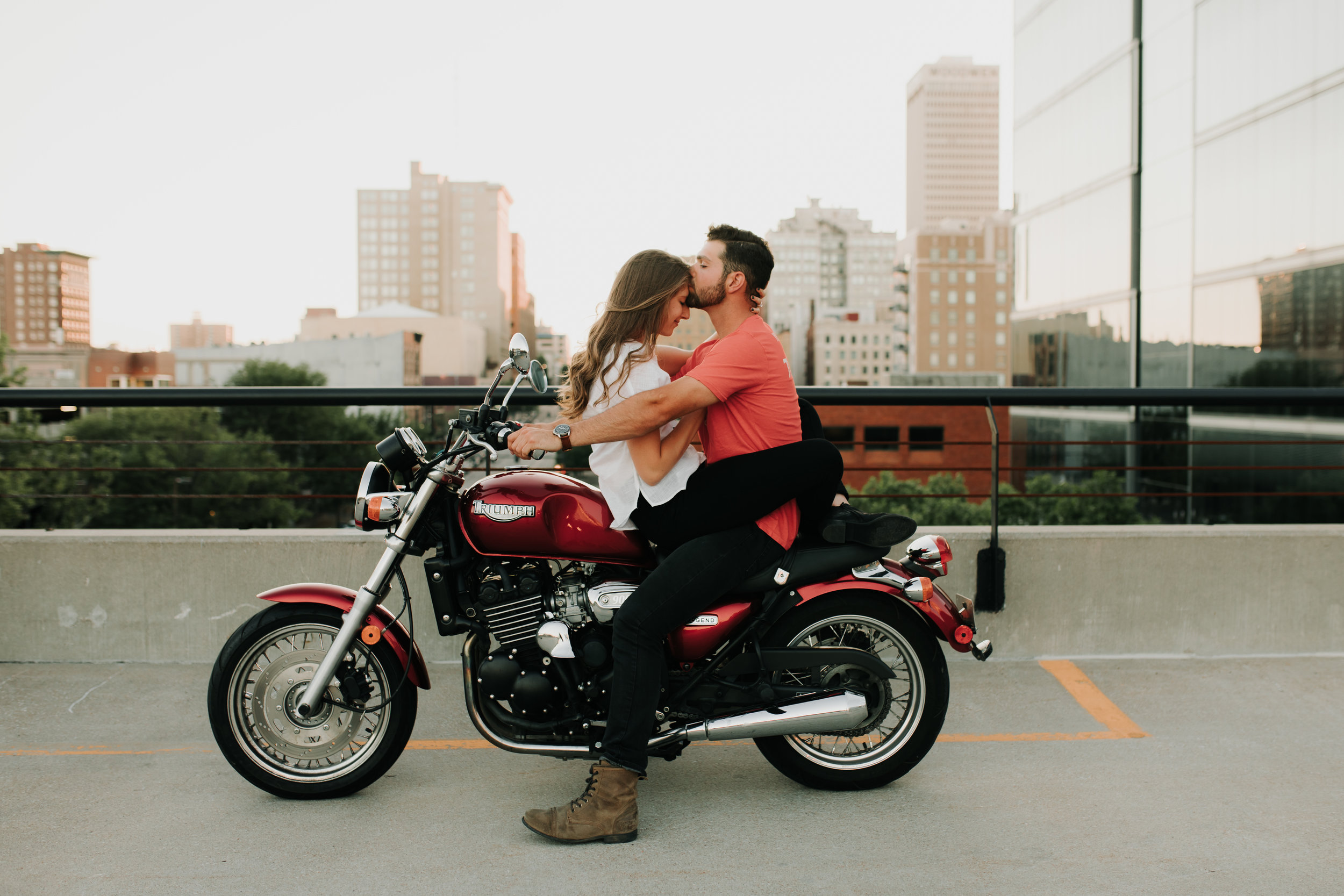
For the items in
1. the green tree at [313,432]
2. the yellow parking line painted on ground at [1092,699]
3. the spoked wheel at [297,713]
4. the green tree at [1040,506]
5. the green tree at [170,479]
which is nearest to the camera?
the spoked wheel at [297,713]

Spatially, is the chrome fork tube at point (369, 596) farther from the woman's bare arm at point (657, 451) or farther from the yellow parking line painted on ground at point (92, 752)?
the yellow parking line painted on ground at point (92, 752)

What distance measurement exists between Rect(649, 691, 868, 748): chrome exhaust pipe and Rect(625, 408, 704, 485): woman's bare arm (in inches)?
32.7

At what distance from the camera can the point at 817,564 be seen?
3.50m

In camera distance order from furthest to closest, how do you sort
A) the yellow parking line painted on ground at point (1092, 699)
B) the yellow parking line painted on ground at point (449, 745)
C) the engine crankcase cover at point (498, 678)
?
the yellow parking line painted on ground at point (1092, 699) < the yellow parking line painted on ground at point (449, 745) < the engine crankcase cover at point (498, 678)

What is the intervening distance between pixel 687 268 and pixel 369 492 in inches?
50.2

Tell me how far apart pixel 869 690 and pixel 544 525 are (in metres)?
1.24

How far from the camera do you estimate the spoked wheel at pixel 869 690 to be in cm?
355

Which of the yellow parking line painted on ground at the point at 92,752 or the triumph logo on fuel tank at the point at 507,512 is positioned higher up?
the triumph logo on fuel tank at the point at 507,512

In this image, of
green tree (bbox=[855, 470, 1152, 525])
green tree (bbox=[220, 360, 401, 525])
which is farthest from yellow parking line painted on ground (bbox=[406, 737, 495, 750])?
green tree (bbox=[220, 360, 401, 525])

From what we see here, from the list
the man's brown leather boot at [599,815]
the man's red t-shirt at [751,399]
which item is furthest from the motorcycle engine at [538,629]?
the man's red t-shirt at [751,399]

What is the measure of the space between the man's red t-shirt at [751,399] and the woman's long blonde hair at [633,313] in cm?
19

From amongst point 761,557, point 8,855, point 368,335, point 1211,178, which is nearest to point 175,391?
point 8,855

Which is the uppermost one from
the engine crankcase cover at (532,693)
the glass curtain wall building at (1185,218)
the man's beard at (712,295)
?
the glass curtain wall building at (1185,218)

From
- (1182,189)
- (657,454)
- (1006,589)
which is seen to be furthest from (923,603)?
(1182,189)
